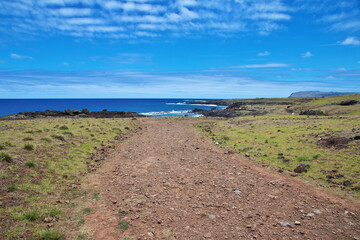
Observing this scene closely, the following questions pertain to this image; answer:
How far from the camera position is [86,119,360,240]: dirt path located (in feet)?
21.4

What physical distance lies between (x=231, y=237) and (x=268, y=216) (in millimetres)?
2036

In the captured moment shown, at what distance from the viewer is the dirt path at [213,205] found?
6.52m

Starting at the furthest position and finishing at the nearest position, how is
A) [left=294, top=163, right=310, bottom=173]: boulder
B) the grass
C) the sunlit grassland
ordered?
[left=294, top=163, right=310, bottom=173]: boulder → the sunlit grassland → the grass

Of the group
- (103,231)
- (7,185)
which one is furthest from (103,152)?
(103,231)

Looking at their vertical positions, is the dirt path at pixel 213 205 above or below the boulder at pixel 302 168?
below

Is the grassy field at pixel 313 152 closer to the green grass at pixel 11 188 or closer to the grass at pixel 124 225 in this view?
the grass at pixel 124 225

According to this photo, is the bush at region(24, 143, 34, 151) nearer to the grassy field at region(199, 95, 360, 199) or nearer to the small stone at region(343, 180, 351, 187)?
the grassy field at region(199, 95, 360, 199)

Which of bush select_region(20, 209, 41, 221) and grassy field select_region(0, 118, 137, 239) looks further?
bush select_region(20, 209, 41, 221)

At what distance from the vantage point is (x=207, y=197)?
8883 millimetres

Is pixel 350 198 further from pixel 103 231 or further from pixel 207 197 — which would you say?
pixel 103 231

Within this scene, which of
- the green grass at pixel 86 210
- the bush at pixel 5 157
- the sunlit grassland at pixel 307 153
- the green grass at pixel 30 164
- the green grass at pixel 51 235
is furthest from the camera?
the sunlit grassland at pixel 307 153

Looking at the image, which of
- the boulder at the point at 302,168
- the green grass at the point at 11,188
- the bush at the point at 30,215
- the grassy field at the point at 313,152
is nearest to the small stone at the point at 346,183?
the grassy field at the point at 313,152

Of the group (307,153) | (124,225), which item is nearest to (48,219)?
(124,225)

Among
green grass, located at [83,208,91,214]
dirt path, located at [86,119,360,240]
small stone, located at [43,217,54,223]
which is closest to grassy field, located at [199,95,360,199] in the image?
dirt path, located at [86,119,360,240]
